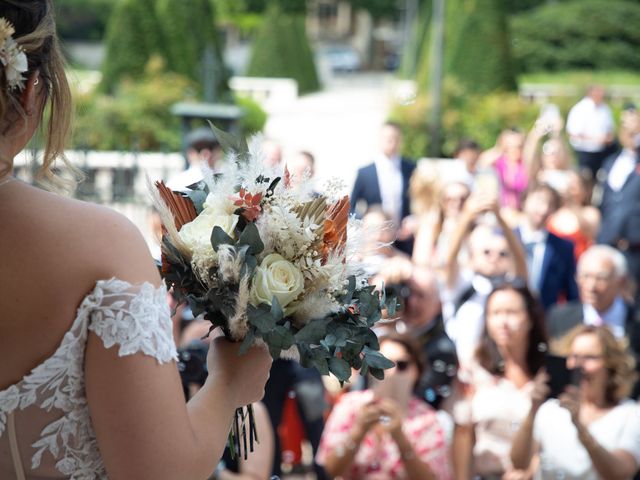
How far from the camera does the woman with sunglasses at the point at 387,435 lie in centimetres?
381

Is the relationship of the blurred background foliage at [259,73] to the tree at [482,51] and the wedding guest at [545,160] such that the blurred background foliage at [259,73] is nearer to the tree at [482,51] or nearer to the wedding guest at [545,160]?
the tree at [482,51]

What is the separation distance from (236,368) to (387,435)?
7.64 ft

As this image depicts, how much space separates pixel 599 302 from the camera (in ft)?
18.2

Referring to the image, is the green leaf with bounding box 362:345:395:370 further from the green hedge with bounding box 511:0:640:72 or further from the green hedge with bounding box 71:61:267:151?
the green hedge with bounding box 511:0:640:72

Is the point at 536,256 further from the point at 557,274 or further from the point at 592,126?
the point at 592,126

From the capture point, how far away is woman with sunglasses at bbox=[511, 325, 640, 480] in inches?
152

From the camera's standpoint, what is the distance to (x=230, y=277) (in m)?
1.74

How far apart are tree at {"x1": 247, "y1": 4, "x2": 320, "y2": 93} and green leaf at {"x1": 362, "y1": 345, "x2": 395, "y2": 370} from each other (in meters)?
29.4

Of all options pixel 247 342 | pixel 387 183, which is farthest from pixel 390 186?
pixel 247 342

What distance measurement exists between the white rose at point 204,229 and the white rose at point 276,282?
0.09 metres

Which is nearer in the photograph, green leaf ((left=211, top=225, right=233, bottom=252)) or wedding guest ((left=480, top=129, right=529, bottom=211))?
green leaf ((left=211, top=225, right=233, bottom=252))

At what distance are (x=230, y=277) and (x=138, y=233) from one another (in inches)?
8.6

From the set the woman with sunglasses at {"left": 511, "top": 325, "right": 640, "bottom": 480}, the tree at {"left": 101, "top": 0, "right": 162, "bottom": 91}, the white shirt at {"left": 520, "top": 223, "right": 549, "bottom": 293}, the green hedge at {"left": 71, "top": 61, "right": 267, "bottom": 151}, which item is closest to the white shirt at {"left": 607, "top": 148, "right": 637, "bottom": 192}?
the white shirt at {"left": 520, "top": 223, "right": 549, "bottom": 293}

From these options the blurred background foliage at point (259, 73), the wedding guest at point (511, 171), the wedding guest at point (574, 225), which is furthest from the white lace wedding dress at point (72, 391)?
the wedding guest at point (511, 171)
